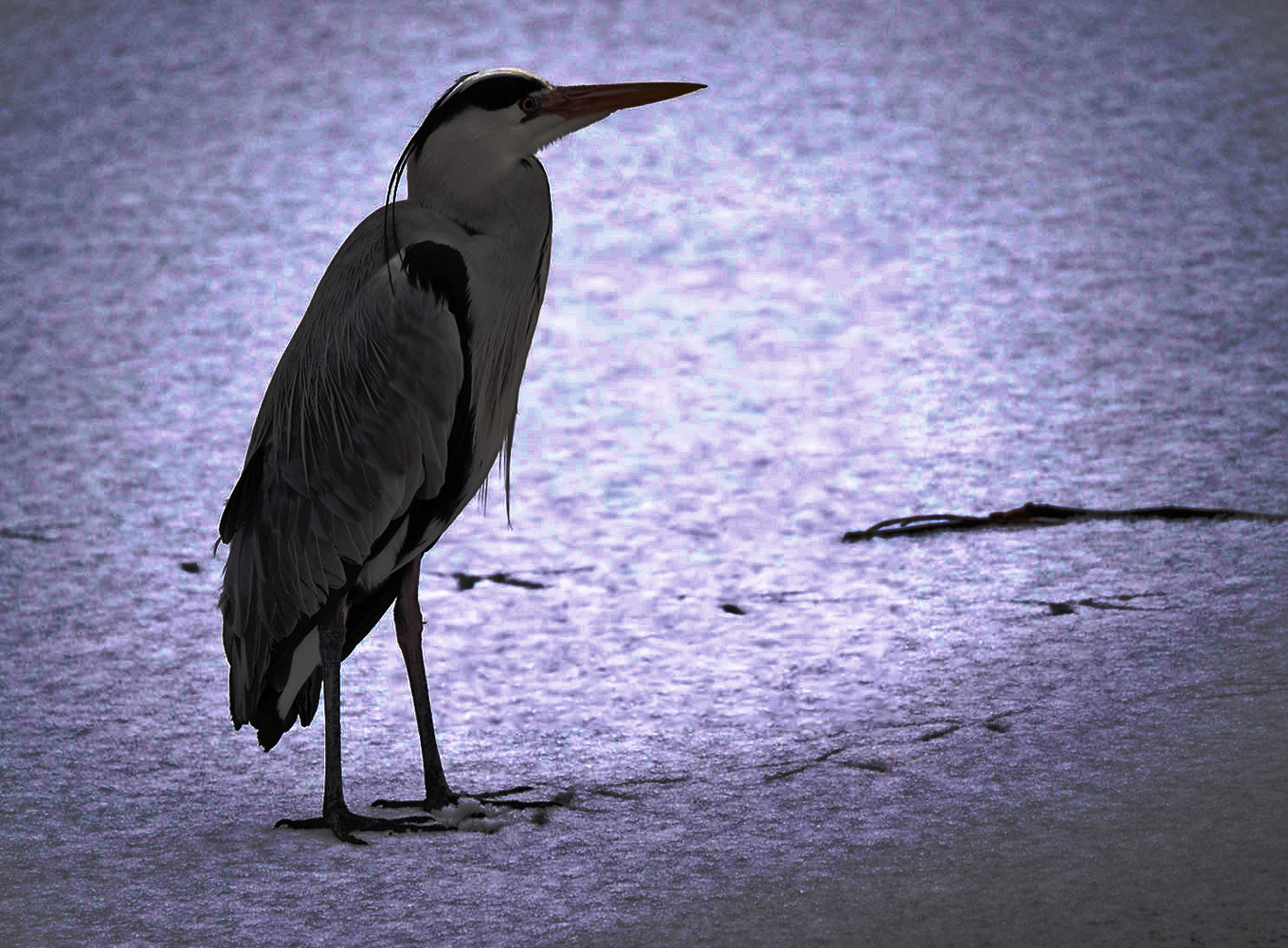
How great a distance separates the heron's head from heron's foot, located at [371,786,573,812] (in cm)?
85

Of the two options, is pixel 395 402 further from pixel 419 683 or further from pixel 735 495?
pixel 735 495

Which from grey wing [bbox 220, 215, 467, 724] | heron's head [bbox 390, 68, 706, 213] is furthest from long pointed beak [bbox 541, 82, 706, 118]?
grey wing [bbox 220, 215, 467, 724]

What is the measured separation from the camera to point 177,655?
10.2 ft

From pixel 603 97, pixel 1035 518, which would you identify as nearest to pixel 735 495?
pixel 1035 518

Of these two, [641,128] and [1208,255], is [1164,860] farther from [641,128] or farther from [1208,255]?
[641,128]

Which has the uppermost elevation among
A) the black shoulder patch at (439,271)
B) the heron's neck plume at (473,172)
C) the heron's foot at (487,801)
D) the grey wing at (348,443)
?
the heron's neck plume at (473,172)

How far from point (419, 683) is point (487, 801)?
7.6 inches

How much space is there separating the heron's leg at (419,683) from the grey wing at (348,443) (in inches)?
4.8

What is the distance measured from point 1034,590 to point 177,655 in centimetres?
148

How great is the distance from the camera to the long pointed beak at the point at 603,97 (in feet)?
8.41

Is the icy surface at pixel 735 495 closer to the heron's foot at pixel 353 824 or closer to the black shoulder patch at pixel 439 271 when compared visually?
the heron's foot at pixel 353 824

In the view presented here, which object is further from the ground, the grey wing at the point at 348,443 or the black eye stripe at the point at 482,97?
the black eye stripe at the point at 482,97

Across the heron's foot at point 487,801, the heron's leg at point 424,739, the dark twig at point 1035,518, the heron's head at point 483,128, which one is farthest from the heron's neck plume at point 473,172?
the dark twig at point 1035,518

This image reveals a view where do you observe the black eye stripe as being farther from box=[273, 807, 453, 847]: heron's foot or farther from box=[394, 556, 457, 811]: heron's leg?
box=[273, 807, 453, 847]: heron's foot
